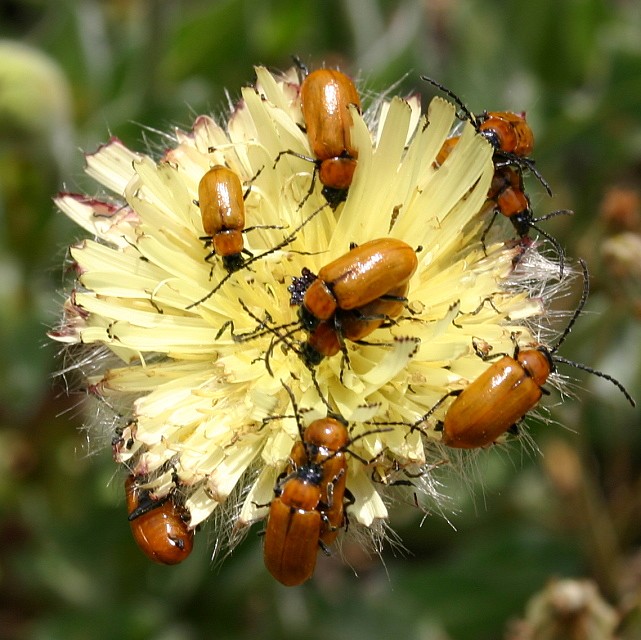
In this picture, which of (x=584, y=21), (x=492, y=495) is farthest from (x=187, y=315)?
(x=584, y=21)

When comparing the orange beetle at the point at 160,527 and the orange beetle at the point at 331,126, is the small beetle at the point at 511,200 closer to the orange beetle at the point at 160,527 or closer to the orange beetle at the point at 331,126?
the orange beetle at the point at 331,126

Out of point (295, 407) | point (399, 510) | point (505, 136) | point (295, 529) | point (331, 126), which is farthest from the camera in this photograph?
point (399, 510)

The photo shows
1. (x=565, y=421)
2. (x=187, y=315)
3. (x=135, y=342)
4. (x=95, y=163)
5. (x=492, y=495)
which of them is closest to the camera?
(x=135, y=342)

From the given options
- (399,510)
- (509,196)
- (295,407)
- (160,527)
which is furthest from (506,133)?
(399,510)

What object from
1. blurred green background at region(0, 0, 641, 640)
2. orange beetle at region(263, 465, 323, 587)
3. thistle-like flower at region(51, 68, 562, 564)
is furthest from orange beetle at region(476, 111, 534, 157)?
orange beetle at region(263, 465, 323, 587)

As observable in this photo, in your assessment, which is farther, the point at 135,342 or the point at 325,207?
the point at 325,207

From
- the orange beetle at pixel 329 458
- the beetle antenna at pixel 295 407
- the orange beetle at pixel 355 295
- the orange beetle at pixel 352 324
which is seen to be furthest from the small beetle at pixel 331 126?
the orange beetle at pixel 329 458

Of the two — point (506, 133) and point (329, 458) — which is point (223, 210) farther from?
point (506, 133)

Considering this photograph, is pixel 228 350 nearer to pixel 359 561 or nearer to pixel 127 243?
pixel 127 243
